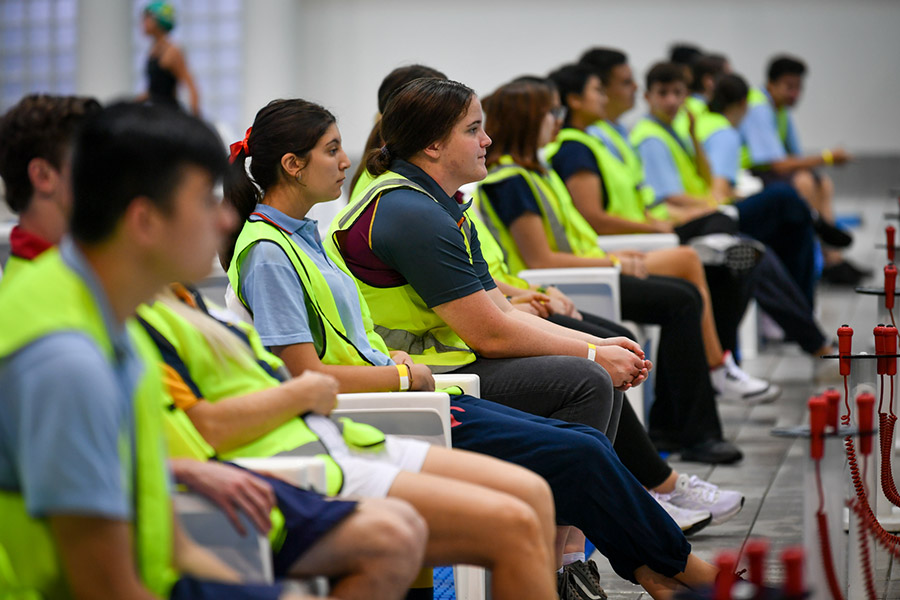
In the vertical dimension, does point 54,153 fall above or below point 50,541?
above

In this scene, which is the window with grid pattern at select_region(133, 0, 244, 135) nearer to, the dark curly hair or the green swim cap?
the green swim cap

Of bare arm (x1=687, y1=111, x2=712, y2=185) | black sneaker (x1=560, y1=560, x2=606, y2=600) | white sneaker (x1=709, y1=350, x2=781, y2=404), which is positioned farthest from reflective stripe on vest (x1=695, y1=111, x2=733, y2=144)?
black sneaker (x1=560, y1=560, x2=606, y2=600)

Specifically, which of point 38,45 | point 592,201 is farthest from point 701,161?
point 38,45

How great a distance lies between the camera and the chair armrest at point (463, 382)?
2391 millimetres

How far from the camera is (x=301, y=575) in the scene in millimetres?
1552

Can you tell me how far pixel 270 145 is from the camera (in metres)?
2.29

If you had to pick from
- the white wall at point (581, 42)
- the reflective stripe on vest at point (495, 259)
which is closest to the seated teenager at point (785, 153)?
the white wall at point (581, 42)

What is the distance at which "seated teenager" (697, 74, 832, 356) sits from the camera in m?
5.01

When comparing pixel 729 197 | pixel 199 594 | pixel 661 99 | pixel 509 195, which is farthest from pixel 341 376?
pixel 729 197

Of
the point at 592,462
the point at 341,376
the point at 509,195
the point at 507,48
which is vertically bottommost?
the point at 592,462

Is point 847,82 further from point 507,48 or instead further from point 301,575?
point 301,575

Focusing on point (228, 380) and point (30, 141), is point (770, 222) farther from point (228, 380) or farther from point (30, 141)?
point (30, 141)

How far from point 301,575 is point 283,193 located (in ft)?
3.02

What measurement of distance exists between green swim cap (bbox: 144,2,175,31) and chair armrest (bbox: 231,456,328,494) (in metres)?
5.82
